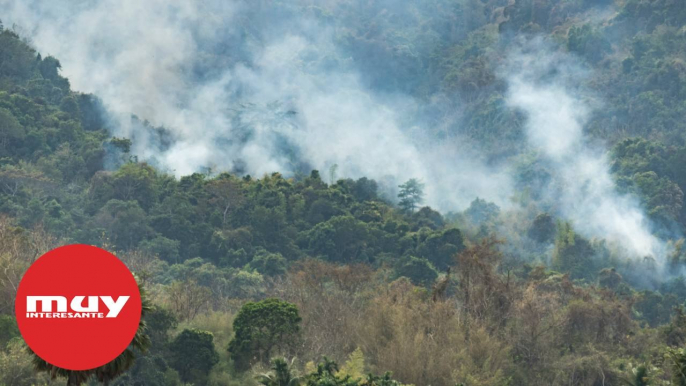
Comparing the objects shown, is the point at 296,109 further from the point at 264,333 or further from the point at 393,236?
the point at 264,333

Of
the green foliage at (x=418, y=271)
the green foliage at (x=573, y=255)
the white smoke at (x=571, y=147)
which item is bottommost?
the green foliage at (x=418, y=271)

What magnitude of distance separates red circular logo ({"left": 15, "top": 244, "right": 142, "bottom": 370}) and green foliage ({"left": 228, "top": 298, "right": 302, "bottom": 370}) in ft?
110

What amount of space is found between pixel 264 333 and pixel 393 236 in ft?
175

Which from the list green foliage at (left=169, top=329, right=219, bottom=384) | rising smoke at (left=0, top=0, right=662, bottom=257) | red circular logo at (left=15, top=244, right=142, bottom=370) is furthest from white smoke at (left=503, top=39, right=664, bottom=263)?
red circular logo at (left=15, top=244, right=142, bottom=370)

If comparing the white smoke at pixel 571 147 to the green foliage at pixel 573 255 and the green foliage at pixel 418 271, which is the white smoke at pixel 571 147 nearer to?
the green foliage at pixel 573 255

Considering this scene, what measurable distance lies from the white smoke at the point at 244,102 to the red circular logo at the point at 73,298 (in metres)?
111

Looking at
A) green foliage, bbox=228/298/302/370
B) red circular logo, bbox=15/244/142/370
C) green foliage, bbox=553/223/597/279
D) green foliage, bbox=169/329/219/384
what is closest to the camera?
red circular logo, bbox=15/244/142/370

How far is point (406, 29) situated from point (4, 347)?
14807cm

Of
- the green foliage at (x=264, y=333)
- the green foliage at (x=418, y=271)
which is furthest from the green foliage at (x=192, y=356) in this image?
the green foliage at (x=418, y=271)

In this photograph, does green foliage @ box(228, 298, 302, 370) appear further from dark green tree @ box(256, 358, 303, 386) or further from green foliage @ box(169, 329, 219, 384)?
dark green tree @ box(256, 358, 303, 386)

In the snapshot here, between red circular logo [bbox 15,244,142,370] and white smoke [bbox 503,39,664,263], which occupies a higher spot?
white smoke [bbox 503,39,664,263]

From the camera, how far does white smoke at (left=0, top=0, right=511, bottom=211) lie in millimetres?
149375

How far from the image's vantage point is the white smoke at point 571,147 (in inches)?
5118

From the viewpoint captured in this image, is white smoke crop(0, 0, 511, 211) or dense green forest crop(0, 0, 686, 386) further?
white smoke crop(0, 0, 511, 211)
